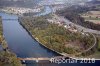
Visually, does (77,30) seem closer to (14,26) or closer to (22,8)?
(14,26)

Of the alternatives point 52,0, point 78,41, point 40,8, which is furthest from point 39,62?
point 52,0

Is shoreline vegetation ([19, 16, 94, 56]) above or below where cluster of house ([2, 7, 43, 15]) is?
below

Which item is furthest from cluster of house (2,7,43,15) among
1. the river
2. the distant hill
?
the river

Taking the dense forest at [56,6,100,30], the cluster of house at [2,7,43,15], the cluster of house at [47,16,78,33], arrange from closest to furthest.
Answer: the cluster of house at [47,16,78,33] < the dense forest at [56,6,100,30] < the cluster of house at [2,7,43,15]

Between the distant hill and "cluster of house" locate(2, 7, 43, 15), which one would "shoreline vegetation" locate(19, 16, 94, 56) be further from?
the distant hill

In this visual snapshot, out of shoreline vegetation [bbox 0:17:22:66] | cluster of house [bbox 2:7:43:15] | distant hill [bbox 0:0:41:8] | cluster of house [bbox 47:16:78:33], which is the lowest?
shoreline vegetation [bbox 0:17:22:66]

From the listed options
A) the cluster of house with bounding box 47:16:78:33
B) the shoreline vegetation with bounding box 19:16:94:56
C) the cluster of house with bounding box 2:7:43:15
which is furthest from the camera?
the cluster of house with bounding box 2:7:43:15

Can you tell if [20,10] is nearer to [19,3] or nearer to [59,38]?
[19,3]

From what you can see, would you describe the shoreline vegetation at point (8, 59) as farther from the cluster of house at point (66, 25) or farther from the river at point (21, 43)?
the cluster of house at point (66, 25)
